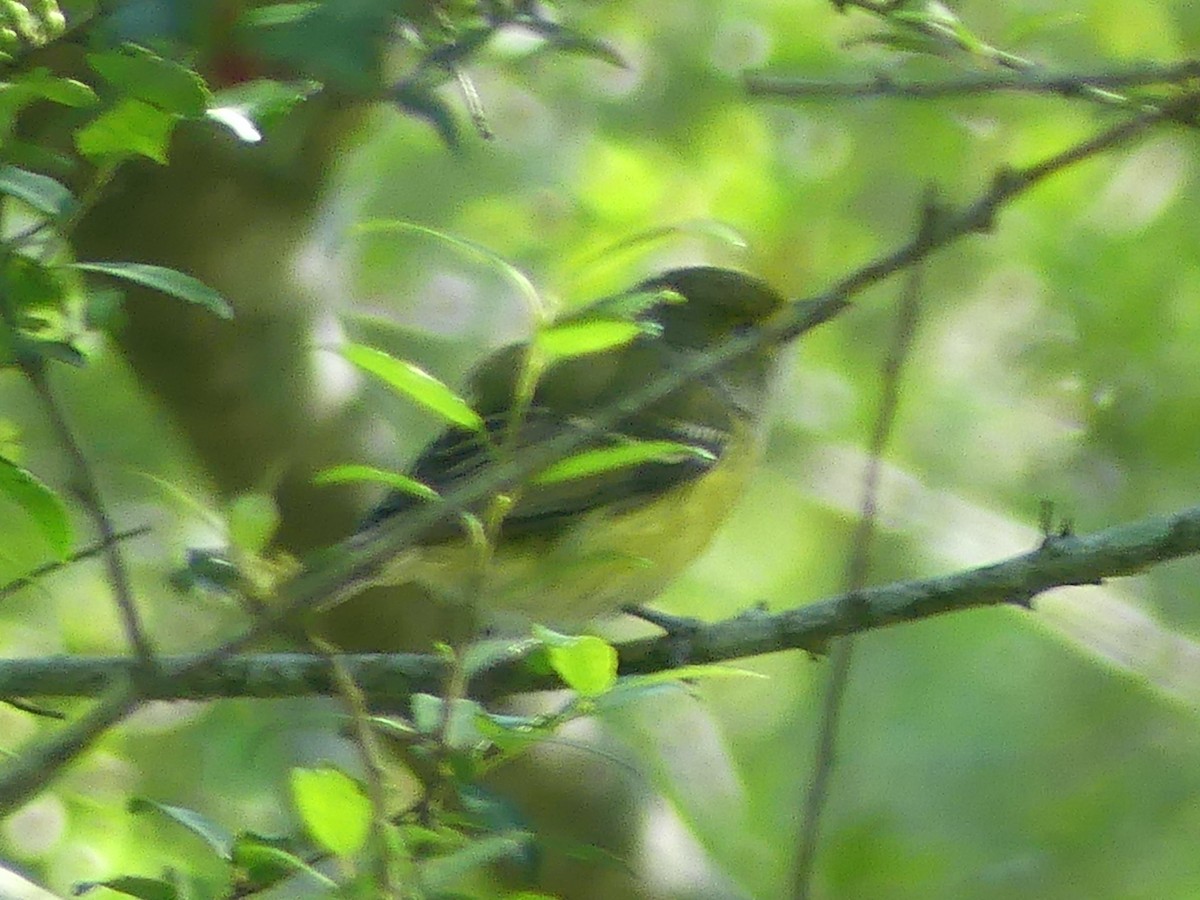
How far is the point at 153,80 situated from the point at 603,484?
1.94 m

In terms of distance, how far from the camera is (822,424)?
4.84 metres

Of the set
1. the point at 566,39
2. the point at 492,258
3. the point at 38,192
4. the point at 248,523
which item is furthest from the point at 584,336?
the point at 566,39

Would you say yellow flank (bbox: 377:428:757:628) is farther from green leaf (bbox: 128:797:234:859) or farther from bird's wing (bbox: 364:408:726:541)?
green leaf (bbox: 128:797:234:859)

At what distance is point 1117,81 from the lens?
1438mm

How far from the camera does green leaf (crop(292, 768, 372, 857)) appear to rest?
127 centimetres

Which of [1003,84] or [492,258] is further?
[1003,84]

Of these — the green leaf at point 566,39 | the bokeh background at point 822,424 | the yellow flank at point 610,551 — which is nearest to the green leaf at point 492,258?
the green leaf at point 566,39

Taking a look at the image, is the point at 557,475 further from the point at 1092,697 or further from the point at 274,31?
the point at 1092,697

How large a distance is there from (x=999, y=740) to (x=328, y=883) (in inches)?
155

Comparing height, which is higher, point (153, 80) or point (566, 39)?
point (566, 39)

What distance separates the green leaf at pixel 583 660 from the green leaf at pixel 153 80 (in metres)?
0.56

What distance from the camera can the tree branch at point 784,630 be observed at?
2135 millimetres

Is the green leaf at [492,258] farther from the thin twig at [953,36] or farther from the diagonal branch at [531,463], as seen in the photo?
the thin twig at [953,36]

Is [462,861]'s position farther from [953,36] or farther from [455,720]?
[953,36]
